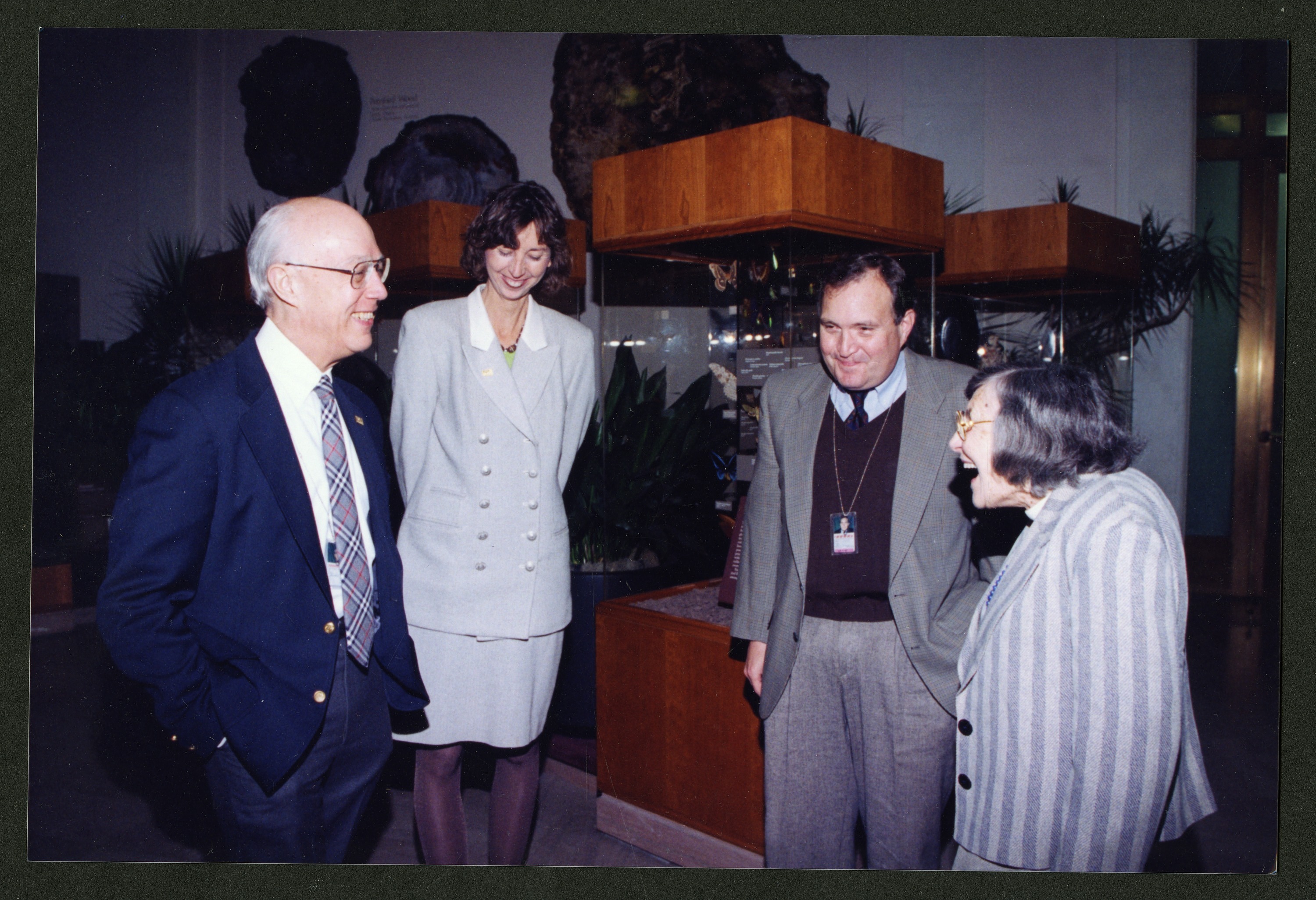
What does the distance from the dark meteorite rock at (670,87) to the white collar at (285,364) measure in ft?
4.66

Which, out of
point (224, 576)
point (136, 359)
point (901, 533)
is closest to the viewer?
point (224, 576)

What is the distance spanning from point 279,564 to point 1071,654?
1.66 metres

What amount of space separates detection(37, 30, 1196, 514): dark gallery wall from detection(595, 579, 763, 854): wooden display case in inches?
74.6

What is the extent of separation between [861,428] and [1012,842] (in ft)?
3.24

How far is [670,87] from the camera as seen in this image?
2.98m

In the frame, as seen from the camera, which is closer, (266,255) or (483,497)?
(266,255)

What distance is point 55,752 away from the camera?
2.65m

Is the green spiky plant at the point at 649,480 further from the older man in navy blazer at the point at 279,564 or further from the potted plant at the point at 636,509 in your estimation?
the older man in navy blazer at the point at 279,564

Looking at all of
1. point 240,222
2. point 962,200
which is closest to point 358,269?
point 240,222

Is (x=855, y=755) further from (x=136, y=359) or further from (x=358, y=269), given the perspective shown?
(x=136, y=359)

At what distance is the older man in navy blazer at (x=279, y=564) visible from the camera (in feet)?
5.79

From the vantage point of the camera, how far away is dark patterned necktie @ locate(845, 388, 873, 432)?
89.0 inches

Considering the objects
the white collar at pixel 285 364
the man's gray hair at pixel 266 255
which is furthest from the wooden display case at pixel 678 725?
the man's gray hair at pixel 266 255

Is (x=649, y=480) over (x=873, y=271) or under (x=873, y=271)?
under
